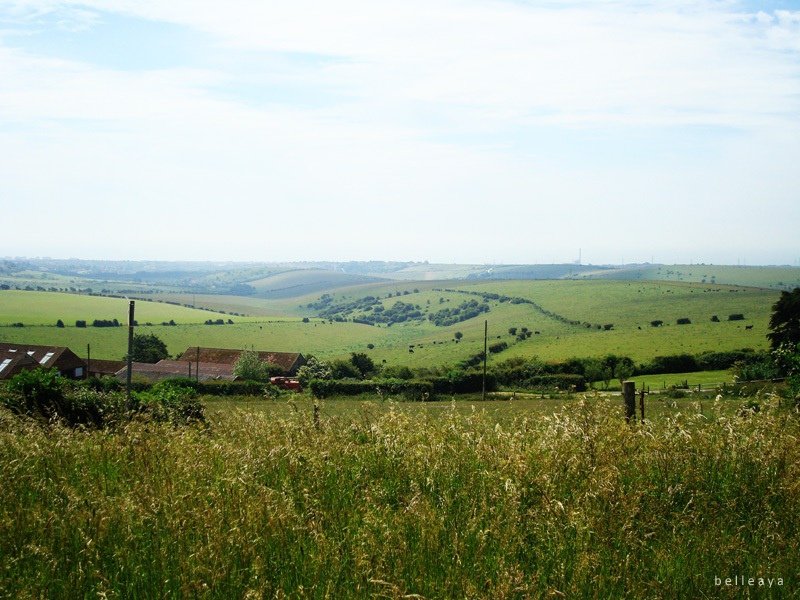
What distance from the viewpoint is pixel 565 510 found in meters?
5.42

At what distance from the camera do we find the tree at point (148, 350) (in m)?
103

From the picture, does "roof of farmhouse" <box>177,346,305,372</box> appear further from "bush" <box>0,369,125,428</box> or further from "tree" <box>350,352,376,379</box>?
"bush" <box>0,369,125,428</box>

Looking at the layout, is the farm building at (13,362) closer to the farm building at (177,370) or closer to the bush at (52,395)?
the farm building at (177,370)

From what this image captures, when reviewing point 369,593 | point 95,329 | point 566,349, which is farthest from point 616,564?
point 95,329

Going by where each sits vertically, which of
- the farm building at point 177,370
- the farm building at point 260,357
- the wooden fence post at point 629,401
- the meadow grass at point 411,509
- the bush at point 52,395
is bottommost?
the farm building at point 177,370

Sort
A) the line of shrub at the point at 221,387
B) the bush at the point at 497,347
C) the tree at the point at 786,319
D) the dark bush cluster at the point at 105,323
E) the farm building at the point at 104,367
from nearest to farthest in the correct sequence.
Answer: the tree at the point at 786,319, the line of shrub at the point at 221,387, the farm building at the point at 104,367, the bush at the point at 497,347, the dark bush cluster at the point at 105,323

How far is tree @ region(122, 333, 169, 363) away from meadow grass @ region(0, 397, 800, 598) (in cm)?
10067

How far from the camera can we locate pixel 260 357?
318ft

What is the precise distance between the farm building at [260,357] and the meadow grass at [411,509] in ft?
276

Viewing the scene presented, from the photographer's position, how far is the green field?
93.8 meters

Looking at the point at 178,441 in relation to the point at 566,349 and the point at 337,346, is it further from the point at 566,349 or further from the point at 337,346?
the point at 337,346

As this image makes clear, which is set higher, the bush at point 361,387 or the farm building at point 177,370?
the bush at point 361,387

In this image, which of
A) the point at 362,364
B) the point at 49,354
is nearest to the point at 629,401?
the point at 362,364

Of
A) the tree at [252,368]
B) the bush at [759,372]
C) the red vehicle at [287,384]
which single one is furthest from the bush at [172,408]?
the tree at [252,368]
